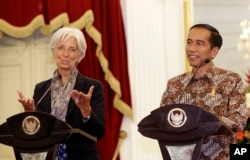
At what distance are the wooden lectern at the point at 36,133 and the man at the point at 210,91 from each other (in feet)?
1.99

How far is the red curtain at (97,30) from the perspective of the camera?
4906 millimetres

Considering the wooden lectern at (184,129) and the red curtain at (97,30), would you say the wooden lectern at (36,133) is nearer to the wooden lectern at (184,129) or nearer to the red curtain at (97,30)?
the wooden lectern at (184,129)

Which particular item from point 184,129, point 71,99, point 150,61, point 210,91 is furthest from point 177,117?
point 150,61

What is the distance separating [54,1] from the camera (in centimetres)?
498

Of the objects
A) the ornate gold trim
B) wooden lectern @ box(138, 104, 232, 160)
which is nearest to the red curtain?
the ornate gold trim

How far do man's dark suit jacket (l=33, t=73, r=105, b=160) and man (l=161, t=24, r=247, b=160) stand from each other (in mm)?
349

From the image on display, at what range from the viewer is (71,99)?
2959 millimetres

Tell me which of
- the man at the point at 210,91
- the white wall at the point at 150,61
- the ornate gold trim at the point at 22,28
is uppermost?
the ornate gold trim at the point at 22,28

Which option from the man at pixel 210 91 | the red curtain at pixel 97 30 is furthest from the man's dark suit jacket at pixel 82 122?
the red curtain at pixel 97 30

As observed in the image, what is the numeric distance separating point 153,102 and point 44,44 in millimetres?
1171

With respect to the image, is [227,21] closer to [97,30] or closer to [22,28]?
[97,30]

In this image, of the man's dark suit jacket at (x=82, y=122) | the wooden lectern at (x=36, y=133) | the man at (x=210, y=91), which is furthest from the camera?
the man's dark suit jacket at (x=82, y=122)

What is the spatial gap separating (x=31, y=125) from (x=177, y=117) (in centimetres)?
64

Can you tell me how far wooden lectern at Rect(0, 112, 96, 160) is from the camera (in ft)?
8.00
